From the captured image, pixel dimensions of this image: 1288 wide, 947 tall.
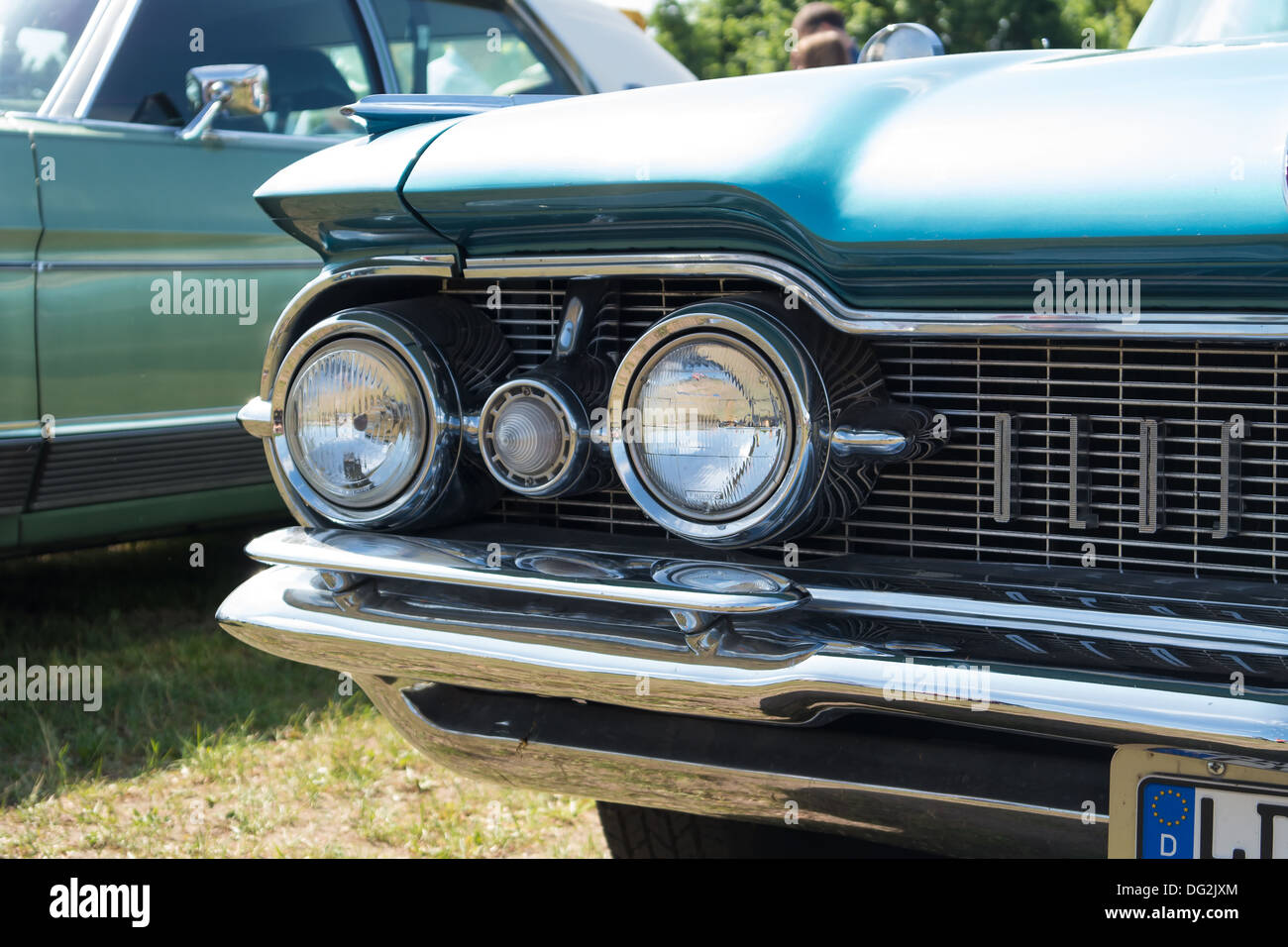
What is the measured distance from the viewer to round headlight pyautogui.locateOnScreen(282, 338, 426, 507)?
171 cm

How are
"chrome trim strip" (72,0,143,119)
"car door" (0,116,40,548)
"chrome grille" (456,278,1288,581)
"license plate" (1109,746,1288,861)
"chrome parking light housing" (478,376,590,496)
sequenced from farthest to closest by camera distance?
"chrome trim strip" (72,0,143,119) → "car door" (0,116,40,548) → "chrome parking light housing" (478,376,590,496) → "chrome grille" (456,278,1288,581) → "license plate" (1109,746,1288,861)

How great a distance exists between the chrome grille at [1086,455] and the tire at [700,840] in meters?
0.70

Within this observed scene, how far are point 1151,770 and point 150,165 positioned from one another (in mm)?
2945

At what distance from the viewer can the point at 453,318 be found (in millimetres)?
1763

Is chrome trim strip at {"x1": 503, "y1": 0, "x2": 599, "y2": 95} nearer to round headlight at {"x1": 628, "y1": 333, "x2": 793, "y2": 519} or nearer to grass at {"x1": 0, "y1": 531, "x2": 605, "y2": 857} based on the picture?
grass at {"x1": 0, "y1": 531, "x2": 605, "y2": 857}

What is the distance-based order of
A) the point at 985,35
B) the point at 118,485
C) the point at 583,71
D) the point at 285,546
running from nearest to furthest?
1. the point at 285,546
2. the point at 118,485
3. the point at 583,71
4. the point at 985,35

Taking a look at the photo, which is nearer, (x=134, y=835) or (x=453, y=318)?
(x=453, y=318)

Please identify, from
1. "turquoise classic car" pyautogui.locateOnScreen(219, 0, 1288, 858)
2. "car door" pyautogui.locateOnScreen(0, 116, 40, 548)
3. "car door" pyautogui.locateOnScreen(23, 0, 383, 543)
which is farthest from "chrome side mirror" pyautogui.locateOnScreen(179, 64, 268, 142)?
"turquoise classic car" pyautogui.locateOnScreen(219, 0, 1288, 858)

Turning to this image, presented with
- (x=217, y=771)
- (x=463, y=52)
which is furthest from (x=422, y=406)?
(x=463, y=52)

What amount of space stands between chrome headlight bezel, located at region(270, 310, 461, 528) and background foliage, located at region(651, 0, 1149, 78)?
709 inches

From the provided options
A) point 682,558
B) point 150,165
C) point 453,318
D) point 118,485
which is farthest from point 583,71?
point 682,558

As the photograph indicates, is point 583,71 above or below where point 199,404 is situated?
above

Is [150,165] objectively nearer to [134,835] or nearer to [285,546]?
[134,835]
